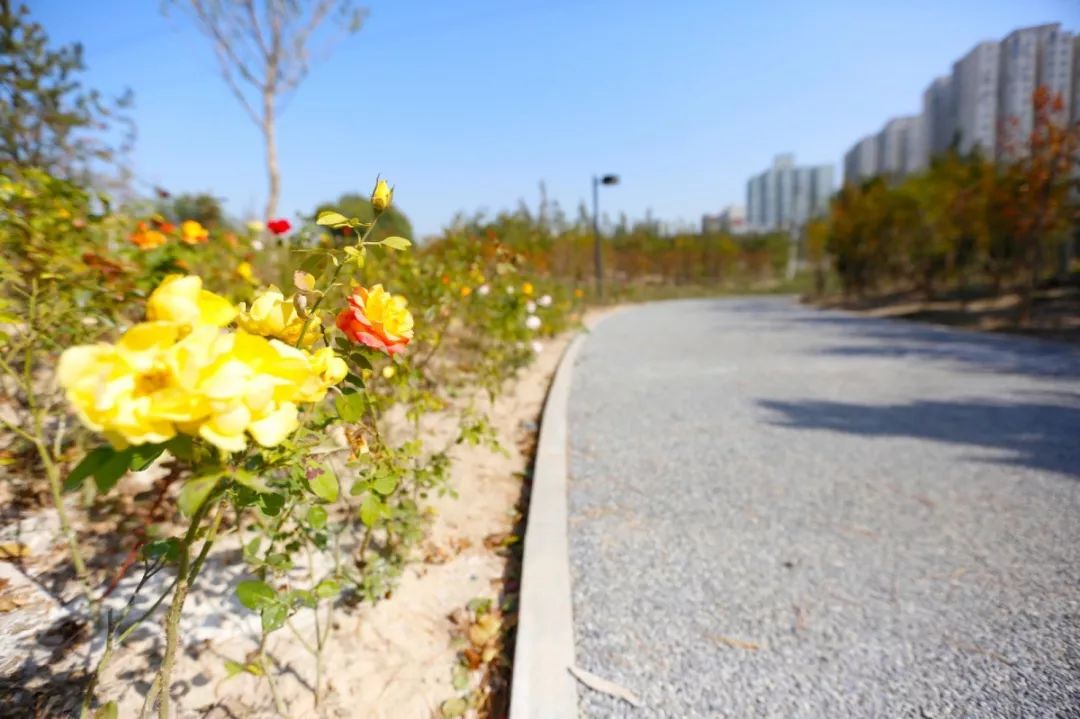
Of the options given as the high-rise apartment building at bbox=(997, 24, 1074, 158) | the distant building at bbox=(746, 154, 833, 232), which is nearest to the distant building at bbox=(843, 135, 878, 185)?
the distant building at bbox=(746, 154, 833, 232)

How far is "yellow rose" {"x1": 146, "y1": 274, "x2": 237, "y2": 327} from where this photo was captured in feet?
1.96

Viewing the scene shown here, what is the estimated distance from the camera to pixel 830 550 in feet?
6.64

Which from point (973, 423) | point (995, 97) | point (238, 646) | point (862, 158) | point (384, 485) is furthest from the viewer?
point (862, 158)

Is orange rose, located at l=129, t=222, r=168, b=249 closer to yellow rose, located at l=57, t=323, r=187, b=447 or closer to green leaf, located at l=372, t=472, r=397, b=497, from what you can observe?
green leaf, located at l=372, t=472, r=397, b=497

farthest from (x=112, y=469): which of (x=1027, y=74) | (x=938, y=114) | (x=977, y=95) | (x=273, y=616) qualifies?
(x=938, y=114)

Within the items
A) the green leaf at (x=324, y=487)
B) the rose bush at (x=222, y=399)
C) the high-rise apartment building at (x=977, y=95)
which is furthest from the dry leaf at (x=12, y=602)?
the high-rise apartment building at (x=977, y=95)

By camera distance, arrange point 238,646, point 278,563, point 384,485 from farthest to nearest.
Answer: point 238,646 → point 278,563 → point 384,485

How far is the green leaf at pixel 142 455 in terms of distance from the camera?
0.60 m

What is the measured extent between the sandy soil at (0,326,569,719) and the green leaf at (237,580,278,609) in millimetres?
505

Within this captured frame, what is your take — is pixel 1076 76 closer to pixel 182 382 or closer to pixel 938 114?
pixel 182 382

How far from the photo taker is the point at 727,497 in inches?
97.9

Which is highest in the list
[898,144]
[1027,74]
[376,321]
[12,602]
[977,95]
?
[898,144]

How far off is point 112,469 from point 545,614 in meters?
1.21

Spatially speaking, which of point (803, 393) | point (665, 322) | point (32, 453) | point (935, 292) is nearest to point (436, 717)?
point (32, 453)
